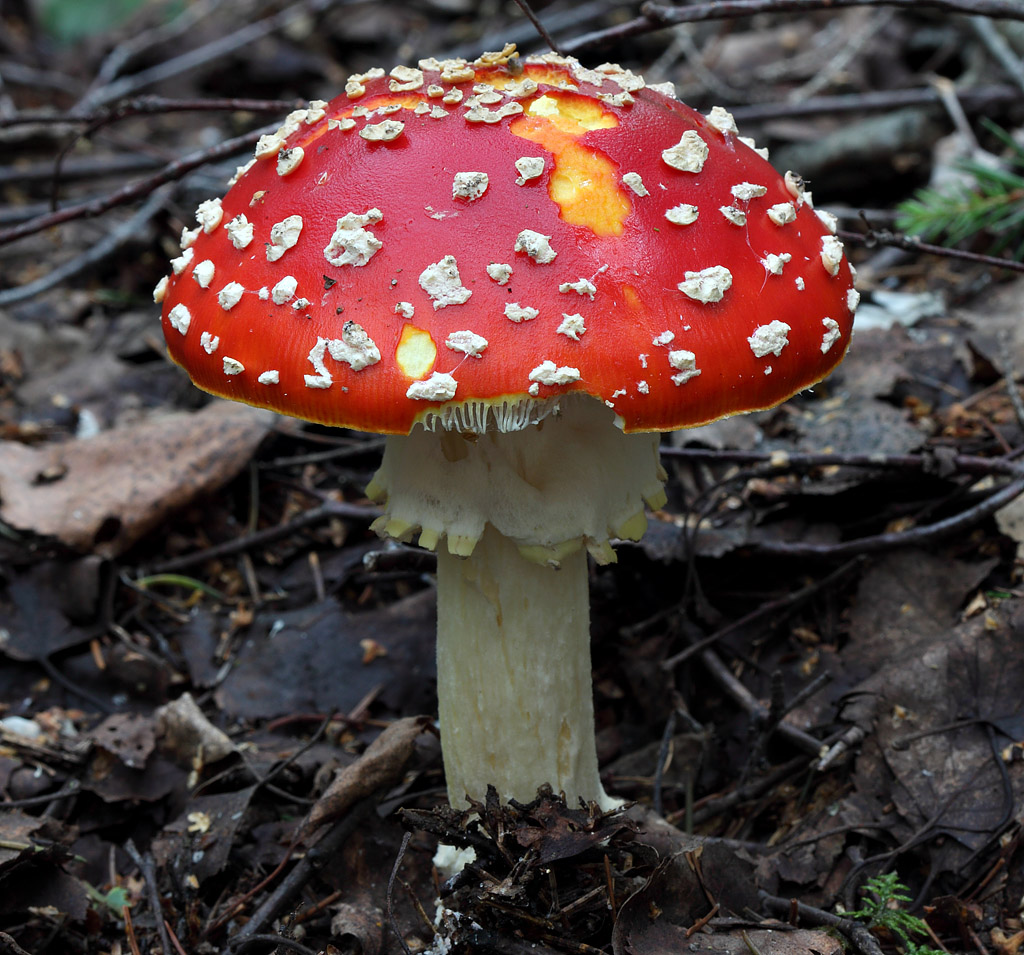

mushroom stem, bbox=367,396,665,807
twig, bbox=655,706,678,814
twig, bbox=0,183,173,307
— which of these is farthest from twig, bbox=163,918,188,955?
twig, bbox=0,183,173,307

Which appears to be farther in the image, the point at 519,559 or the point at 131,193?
the point at 131,193

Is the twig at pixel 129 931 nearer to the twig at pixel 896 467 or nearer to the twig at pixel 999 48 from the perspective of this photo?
the twig at pixel 896 467

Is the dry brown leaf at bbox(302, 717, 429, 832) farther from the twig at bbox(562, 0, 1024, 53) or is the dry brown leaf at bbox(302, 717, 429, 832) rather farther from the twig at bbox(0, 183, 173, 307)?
the twig at bbox(0, 183, 173, 307)

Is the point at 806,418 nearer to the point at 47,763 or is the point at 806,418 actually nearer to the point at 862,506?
the point at 862,506

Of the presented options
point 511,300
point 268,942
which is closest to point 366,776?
point 268,942

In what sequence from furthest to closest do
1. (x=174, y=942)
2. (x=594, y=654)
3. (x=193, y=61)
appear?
(x=193, y=61) → (x=594, y=654) → (x=174, y=942)

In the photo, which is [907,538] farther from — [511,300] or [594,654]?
[511,300]
